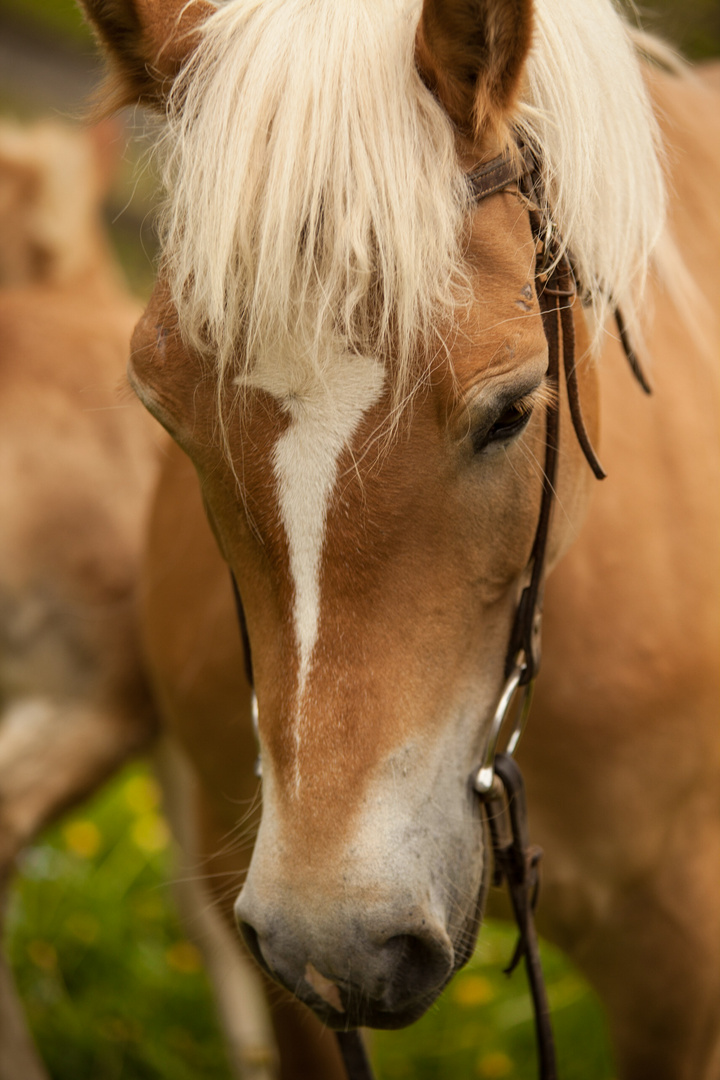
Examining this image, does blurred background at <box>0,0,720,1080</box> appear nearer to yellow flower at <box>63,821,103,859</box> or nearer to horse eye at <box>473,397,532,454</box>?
yellow flower at <box>63,821,103,859</box>

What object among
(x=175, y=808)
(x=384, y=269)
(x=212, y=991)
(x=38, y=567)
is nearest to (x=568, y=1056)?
(x=212, y=991)

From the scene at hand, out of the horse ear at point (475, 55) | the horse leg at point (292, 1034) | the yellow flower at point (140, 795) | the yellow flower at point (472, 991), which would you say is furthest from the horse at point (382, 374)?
the yellow flower at point (140, 795)

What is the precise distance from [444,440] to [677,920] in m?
0.78

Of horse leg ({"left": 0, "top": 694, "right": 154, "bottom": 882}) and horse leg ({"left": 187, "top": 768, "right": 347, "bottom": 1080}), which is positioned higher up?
horse leg ({"left": 0, "top": 694, "right": 154, "bottom": 882})

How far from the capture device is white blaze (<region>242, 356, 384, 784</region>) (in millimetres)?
830

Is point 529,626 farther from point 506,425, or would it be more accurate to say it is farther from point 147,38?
point 147,38

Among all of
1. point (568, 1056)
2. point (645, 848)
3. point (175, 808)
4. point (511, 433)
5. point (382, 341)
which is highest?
point (382, 341)

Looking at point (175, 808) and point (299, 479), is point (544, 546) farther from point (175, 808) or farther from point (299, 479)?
point (175, 808)

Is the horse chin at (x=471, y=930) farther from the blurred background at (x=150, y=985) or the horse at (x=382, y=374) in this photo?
the blurred background at (x=150, y=985)

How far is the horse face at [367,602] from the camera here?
82cm

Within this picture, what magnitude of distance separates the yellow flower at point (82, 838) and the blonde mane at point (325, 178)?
2.11 meters

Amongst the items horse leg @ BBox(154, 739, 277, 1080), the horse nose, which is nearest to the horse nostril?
the horse nose

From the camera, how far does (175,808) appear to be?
2191 millimetres

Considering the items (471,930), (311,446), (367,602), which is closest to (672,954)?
(471,930)
